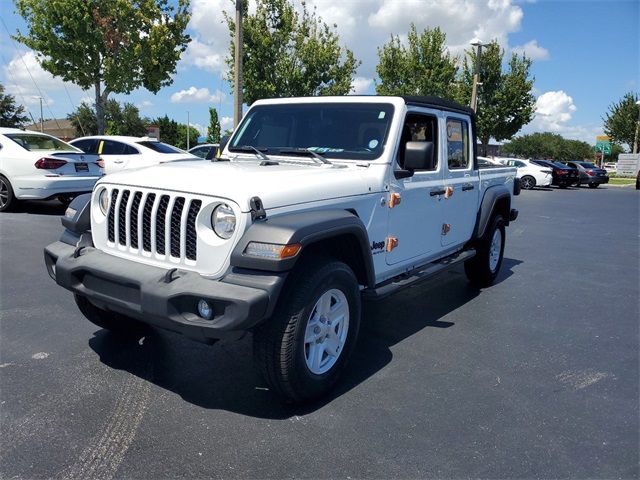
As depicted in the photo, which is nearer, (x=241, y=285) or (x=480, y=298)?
(x=241, y=285)

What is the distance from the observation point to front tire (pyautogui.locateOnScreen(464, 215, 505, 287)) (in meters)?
6.14

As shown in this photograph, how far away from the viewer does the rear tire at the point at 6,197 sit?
32.0 ft

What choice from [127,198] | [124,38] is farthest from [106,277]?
[124,38]

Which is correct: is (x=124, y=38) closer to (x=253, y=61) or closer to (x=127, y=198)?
(x=253, y=61)

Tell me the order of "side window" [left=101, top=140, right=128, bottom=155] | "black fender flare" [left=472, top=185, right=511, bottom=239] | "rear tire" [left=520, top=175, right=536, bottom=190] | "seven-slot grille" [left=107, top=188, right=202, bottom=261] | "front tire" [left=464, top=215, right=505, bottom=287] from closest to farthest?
"seven-slot grille" [left=107, top=188, right=202, bottom=261]
"black fender flare" [left=472, top=185, right=511, bottom=239]
"front tire" [left=464, top=215, right=505, bottom=287]
"side window" [left=101, top=140, right=128, bottom=155]
"rear tire" [left=520, top=175, right=536, bottom=190]

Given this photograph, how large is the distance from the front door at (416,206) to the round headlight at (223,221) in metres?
1.46

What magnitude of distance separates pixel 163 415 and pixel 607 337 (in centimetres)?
383

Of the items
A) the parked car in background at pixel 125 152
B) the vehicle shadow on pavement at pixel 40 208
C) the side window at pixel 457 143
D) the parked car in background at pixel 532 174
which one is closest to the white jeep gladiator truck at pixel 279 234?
the side window at pixel 457 143

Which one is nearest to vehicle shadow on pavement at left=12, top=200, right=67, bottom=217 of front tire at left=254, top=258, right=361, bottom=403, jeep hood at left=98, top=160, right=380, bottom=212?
jeep hood at left=98, top=160, right=380, bottom=212

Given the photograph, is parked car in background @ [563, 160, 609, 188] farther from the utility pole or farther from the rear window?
the rear window

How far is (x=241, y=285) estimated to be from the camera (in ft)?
9.33

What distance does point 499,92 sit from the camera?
34969 mm

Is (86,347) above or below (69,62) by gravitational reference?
below

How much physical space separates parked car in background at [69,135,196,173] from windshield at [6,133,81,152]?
1.44m
